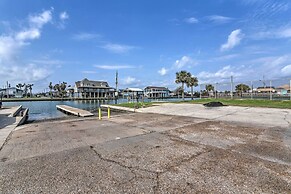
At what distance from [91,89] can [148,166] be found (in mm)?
102753

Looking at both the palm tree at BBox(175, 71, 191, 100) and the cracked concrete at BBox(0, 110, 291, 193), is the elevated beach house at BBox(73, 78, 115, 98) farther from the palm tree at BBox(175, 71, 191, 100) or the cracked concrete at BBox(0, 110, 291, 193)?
the cracked concrete at BBox(0, 110, 291, 193)

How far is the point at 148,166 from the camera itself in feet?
13.5

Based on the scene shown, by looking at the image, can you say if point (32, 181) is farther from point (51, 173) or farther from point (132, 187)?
point (132, 187)

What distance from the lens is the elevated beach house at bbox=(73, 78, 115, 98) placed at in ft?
324

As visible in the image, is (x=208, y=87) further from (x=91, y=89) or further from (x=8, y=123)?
(x=91, y=89)

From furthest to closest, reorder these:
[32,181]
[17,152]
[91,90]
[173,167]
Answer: [91,90], [17,152], [173,167], [32,181]

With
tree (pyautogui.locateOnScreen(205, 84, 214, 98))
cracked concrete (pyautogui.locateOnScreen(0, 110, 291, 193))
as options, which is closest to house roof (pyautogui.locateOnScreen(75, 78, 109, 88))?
tree (pyautogui.locateOnScreen(205, 84, 214, 98))

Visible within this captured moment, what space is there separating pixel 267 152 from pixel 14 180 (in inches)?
252

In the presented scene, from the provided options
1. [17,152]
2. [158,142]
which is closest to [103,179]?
[158,142]

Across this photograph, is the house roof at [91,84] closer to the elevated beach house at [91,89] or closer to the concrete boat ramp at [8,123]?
the elevated beach house at [91,89]

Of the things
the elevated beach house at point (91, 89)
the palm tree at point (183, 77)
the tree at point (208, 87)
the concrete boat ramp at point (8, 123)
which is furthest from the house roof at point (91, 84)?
the concrete boat ramp at point (8, 123)

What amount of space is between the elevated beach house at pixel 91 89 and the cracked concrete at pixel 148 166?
97.2 metres

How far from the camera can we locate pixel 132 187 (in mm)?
3152

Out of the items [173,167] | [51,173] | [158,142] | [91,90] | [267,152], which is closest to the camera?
[51,173]
